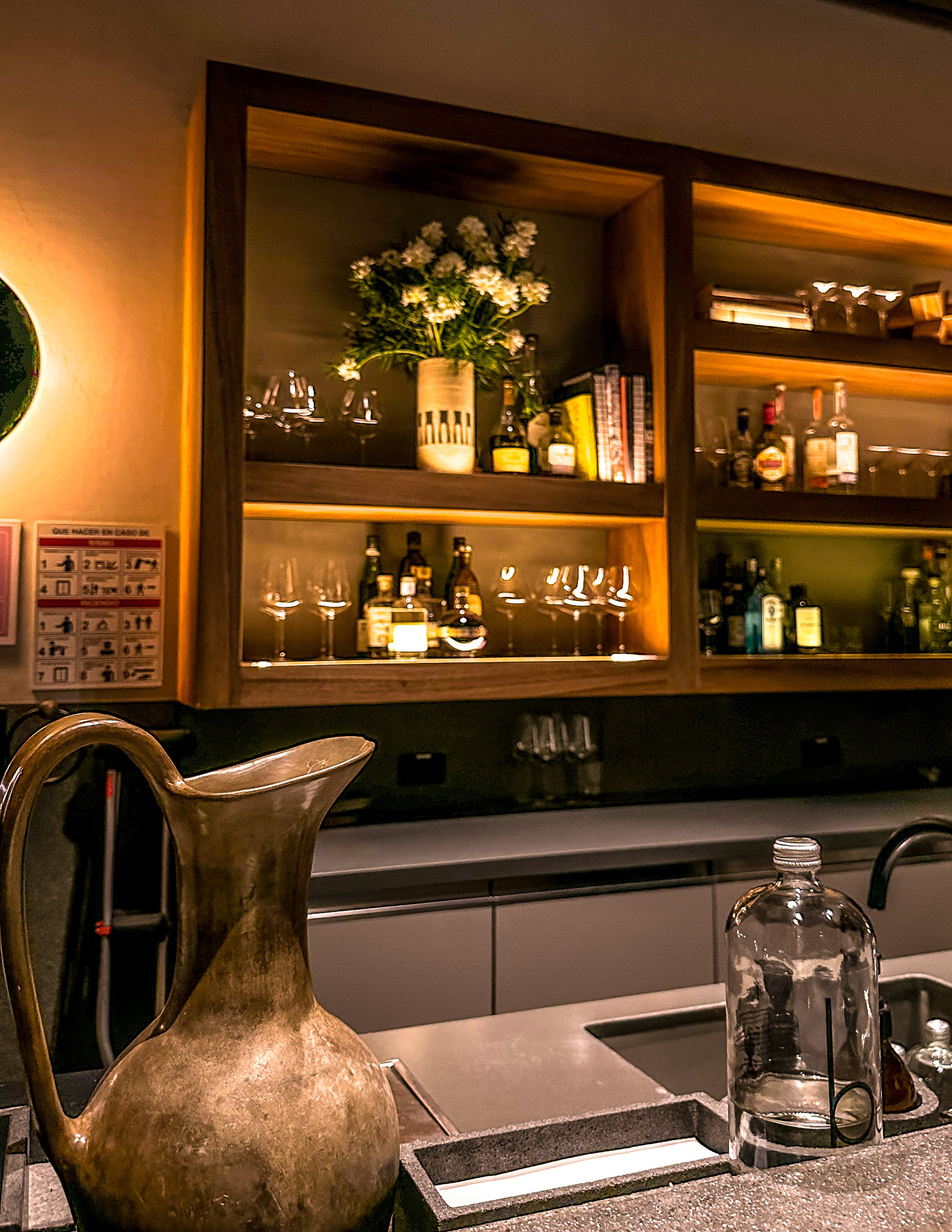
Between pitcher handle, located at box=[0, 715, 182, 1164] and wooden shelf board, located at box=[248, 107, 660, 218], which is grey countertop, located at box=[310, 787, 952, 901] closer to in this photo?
pitcher handle, located at box=[0, 715, 182, 1164]

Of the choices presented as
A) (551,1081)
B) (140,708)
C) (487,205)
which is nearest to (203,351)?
(140,708)

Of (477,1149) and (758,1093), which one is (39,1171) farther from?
(758,1093)

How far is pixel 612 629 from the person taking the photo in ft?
9.54

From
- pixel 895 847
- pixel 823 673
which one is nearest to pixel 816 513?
pixel 823 673

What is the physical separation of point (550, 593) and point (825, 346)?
1067 millimetres

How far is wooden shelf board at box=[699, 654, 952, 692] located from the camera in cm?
270

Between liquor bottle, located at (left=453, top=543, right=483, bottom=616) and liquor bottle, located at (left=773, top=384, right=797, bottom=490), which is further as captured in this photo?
liquor bottle, located at (left=773, top=384, right=797, bottom=490)

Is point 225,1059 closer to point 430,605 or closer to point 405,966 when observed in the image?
point 405,966

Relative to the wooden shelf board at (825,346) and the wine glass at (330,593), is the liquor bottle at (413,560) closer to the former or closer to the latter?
the wine glass at (330,593)

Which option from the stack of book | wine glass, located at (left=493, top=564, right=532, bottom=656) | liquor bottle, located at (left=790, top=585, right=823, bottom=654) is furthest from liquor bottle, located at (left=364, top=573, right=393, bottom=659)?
liquor bottle, located at (left=790, top=585, right=823, bottom=654)

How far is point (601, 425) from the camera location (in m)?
2.66

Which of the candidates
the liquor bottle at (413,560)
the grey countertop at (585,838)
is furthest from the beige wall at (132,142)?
the grey countertop at (585,838)

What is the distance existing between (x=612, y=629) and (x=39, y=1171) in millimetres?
2309

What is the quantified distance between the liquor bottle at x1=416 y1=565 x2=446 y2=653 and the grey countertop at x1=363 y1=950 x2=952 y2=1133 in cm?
144
